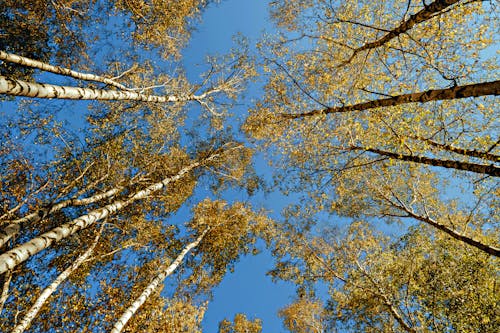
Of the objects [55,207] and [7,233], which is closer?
[7,233]

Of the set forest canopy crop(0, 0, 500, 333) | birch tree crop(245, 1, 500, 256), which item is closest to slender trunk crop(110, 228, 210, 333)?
forest canopy crop(0, 0, 500, 333)

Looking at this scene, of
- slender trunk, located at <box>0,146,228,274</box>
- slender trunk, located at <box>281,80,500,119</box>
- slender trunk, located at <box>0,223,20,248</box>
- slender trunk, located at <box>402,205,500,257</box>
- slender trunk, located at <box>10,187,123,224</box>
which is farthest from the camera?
slender trunk, located at <box>10,187,123,224</box>

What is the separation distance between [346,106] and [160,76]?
29.7ft

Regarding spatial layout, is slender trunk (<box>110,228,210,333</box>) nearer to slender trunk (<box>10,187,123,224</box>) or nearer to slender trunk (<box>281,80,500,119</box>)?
slender trunk (<box>10,187,123,224</box>)

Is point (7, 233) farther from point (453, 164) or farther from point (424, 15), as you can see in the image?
point (453, 164)

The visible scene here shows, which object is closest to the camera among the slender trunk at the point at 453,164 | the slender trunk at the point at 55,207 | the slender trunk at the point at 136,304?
the slender trunk at the point at 453,164

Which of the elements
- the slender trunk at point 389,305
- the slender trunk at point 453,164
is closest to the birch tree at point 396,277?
the slender trunk at point 389,305

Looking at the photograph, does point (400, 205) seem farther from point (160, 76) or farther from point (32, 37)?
point (32, 37)

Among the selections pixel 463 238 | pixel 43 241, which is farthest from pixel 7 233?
pixel 463 238

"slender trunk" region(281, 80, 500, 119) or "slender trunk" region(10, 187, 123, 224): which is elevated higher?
"slender trunk" region(281, 80, 500, 119)

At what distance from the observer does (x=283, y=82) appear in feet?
30.9

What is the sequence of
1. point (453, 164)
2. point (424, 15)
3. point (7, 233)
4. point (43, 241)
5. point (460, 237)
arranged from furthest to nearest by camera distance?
point (460, 237), point (7, 233), point (453, 164), point (43, 241), point (424, 15)

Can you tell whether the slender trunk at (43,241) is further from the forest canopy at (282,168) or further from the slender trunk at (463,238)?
the slender trunk at (463,238)

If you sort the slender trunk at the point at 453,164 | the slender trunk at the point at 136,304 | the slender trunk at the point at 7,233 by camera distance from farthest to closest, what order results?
the slender trunk at the point at 136,304
the slender trunk at the point at 7,233
the slender trunk at the point at 453,164
